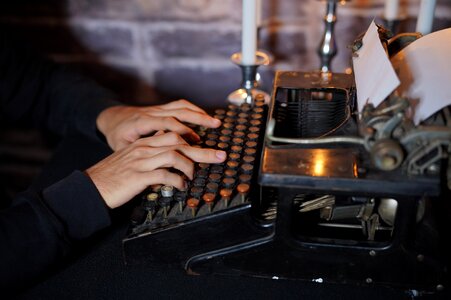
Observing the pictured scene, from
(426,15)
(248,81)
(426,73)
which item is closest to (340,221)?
(426,73)

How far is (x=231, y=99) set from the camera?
1312 millimetres

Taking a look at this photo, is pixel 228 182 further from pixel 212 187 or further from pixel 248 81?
pixel 248 81

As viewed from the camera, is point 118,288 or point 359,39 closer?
point 118,288

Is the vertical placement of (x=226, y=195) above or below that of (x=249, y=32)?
below

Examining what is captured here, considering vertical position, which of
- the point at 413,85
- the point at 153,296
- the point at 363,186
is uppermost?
the point at 413,85

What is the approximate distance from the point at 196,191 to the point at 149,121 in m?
0.30

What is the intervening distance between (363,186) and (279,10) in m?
0.98

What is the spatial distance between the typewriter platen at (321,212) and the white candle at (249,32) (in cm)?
34

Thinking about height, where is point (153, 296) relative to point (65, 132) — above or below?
below

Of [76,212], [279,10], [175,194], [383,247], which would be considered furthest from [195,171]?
[279,10]

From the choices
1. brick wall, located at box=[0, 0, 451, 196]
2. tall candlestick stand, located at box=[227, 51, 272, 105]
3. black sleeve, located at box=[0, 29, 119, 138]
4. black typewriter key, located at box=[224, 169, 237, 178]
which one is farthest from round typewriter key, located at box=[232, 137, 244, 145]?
brick wall, located at box=[0, 0, 451, 196]

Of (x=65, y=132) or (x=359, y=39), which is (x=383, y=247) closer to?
(x=359, y=39)

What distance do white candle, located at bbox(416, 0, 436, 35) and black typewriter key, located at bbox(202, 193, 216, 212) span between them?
2.22 feet

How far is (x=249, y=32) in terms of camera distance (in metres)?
1.25
